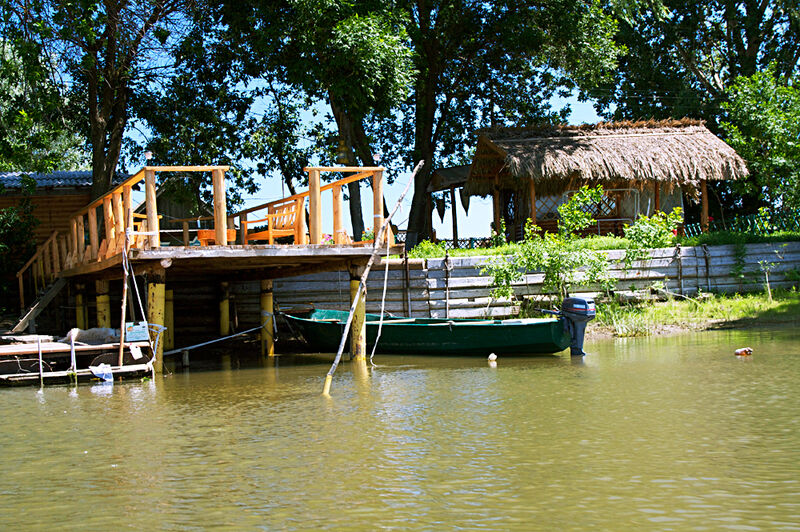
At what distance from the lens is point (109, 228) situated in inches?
592

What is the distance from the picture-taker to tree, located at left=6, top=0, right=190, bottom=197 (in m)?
18.0

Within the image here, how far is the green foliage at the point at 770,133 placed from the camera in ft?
79.2

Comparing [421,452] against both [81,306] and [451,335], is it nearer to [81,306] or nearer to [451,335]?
[451,335]

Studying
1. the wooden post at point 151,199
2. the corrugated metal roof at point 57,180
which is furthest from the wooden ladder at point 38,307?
the corrugated metal roof at point 57,180

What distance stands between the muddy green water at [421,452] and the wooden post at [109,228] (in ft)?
8.48

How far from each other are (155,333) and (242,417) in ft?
15.1

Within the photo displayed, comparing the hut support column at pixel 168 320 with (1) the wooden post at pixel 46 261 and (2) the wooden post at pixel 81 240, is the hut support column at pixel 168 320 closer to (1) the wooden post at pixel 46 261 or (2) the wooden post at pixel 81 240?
(2) the wooden post at pixel 81 240

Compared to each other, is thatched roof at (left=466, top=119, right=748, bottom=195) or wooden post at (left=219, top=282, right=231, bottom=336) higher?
thatched roof at (left=466, top=119, right=748, bottom=195)

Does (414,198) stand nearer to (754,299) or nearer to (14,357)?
(754,299)

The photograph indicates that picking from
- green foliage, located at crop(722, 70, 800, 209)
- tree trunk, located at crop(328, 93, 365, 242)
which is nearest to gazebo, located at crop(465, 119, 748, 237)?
green foliage, located at crop(722, 70, 800, 209)

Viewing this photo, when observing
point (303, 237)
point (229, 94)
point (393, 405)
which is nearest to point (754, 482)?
point (393, 405)

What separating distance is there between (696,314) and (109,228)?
12.8 meters

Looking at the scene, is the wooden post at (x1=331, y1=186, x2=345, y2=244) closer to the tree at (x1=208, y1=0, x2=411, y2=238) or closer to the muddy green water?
the muddy green water

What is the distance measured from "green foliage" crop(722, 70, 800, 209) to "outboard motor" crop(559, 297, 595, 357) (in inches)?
466
